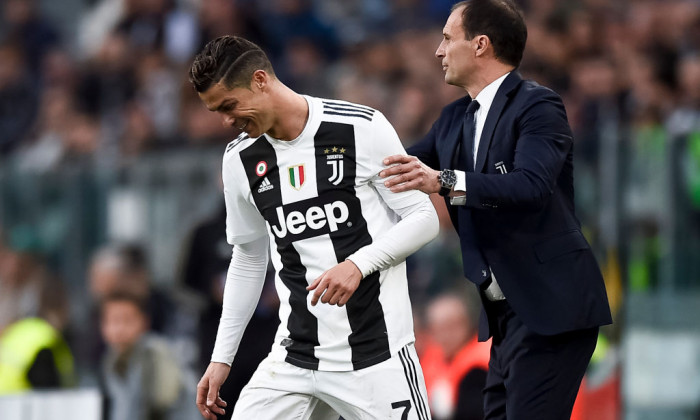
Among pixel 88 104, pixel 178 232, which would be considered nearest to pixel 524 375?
pixel 178 232

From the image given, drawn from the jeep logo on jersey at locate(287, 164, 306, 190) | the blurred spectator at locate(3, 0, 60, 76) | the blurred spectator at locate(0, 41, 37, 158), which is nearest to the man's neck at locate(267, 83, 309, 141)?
the jeep logo on jersey at locate(287, 164, 306, 190)

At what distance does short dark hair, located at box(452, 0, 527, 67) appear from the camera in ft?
15.3

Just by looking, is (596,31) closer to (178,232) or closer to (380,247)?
(178,232)

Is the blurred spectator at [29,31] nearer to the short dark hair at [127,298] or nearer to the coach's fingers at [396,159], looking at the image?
the short dark hair at [127,298]

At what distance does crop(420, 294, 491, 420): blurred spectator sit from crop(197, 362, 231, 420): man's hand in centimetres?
288

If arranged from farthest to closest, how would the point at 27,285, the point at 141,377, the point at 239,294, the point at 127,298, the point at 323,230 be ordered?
the point at 27,285
the point at 127,298
the point at 141,377
the point at 239,294
the point at 323,230

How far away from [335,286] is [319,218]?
0.43 meters

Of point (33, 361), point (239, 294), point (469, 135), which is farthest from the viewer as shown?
point (33, 361)

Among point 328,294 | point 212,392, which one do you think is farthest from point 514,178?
point 212,392

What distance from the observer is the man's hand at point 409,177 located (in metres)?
4.13

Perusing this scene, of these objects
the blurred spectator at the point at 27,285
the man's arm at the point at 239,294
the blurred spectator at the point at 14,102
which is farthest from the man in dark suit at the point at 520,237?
the blurred spectator at the point at 14,102

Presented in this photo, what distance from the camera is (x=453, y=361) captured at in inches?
308

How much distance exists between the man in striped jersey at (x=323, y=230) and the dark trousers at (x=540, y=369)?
334mm

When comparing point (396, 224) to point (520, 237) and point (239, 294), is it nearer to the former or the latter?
point (520, 237)
